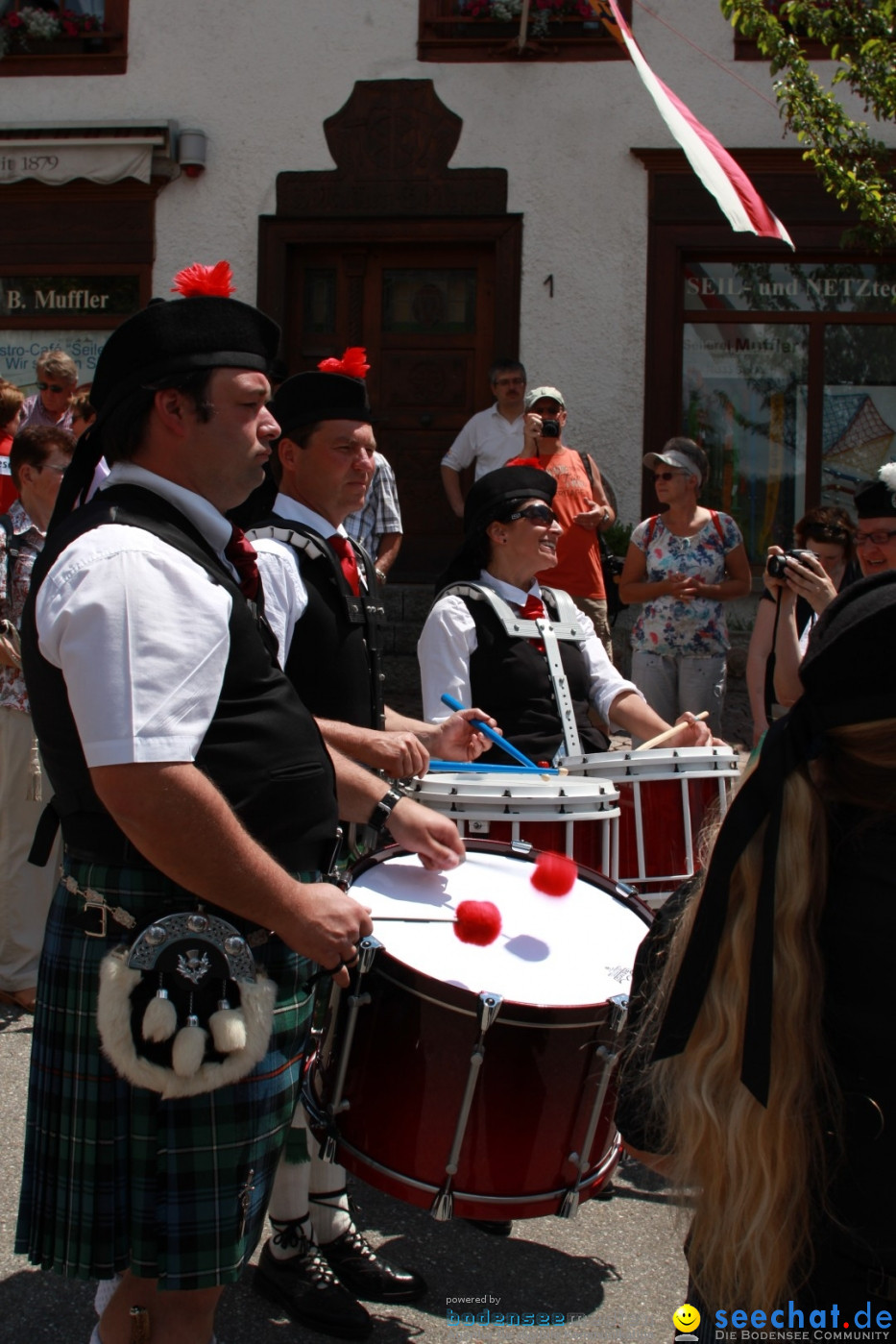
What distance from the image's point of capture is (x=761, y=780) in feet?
5.20

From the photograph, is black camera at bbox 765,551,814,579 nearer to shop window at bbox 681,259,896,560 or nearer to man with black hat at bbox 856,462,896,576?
man with black hat at bbox 856,462,896,576

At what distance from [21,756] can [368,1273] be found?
2529 mm

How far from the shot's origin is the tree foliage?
283 inches

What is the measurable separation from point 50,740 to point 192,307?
29.4 inches

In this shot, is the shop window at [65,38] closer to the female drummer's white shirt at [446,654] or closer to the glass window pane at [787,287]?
the glass window pane at [787,287]

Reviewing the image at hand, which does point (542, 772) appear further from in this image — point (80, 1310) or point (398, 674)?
point (398, 674)

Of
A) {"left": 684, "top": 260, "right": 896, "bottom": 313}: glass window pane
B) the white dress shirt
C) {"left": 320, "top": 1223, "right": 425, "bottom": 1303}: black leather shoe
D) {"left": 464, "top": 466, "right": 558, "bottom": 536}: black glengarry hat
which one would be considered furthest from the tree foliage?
{"left": 320, "top": 1223, "right": 425, "bottom": 1303}: black leather shoe

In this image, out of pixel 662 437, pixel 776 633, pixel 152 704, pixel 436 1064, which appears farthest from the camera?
pixel 662 437

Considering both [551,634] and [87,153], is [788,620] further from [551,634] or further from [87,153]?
[87,153]

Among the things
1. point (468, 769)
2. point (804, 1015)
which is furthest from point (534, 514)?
point (804, 1015)

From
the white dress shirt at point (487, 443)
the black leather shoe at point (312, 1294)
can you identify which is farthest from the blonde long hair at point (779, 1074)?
the white dress shirt at point (487, 443)

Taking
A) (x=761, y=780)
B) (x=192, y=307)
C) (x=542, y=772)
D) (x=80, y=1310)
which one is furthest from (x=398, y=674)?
(x=761, y=780)

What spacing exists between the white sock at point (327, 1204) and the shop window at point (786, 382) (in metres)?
7.36

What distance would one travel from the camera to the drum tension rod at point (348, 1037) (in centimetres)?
242
